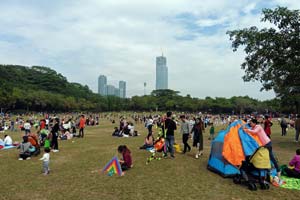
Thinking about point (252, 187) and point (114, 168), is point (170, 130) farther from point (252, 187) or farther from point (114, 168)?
point (252, 187)

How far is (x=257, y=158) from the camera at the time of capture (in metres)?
7.43

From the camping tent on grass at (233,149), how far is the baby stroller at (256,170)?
0.46m

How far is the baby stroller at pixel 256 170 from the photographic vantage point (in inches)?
287

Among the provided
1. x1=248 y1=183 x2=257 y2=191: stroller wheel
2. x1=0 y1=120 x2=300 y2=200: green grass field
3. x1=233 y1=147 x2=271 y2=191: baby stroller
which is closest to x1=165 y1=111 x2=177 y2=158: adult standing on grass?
x1=0 y1=120 x2=300 y2=200: green grass field

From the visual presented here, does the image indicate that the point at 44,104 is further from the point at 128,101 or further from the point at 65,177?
the point at 65,177

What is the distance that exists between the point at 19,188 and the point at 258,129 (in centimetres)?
739

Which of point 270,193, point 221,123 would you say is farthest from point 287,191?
point 221,123

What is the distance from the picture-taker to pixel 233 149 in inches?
332

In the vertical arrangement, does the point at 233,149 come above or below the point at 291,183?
above

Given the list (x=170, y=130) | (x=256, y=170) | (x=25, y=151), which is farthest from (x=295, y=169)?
(x=25, y=151)

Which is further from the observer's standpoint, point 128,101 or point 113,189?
point 128,101

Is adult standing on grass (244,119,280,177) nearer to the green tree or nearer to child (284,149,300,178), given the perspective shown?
child (284,149,300,178)

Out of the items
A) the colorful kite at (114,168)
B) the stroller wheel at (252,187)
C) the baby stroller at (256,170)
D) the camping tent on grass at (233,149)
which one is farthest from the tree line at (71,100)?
the stroller wheel at (252,187)

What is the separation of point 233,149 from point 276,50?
985 centimetres
